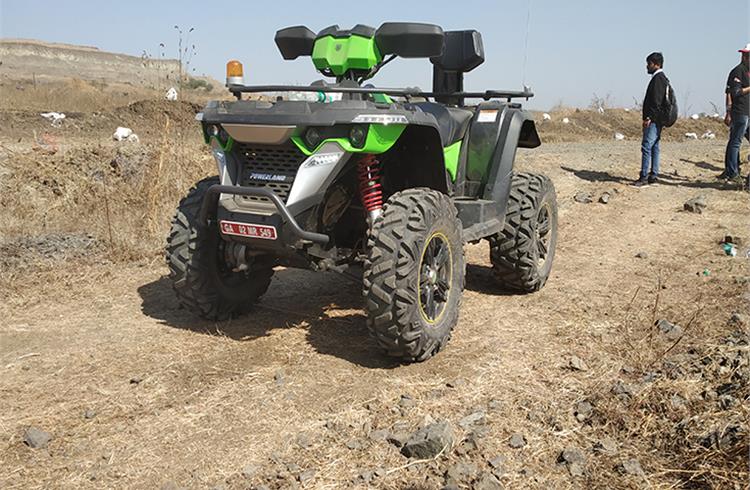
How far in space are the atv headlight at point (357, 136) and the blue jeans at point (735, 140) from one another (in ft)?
28.7

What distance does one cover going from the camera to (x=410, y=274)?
367 centimetres

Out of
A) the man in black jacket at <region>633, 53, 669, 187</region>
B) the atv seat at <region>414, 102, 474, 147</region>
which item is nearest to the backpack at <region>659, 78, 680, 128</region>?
the man in black jacket at <region>633, 53, 669, 187</region>

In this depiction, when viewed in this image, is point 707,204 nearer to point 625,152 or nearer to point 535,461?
point 625,152

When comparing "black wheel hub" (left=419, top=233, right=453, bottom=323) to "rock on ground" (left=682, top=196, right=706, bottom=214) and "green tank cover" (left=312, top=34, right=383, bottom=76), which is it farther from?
"rock on ground" (left=682, top=196, right=706, bottom=214)

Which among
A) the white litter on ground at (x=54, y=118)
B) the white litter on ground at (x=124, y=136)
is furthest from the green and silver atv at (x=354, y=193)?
the white litter on ground at (x=54, y=118)

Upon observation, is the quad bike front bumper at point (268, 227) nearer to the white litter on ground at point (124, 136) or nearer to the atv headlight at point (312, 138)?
the atv headlight at point (312, 138)

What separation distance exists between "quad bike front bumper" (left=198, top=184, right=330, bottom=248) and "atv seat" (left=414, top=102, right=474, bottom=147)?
1148 mm

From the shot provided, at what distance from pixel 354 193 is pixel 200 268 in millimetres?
1065

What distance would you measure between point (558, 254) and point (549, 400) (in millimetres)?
3623

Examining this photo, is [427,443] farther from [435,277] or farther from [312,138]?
[312,138]

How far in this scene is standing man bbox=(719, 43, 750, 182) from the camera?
397 inches

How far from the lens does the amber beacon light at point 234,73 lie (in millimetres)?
4125

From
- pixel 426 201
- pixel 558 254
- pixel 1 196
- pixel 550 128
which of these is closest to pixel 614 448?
pixel 426 201

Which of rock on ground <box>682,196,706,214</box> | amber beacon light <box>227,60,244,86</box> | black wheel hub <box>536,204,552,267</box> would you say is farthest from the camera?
rock on ground <box>682,196,706,214</box>
